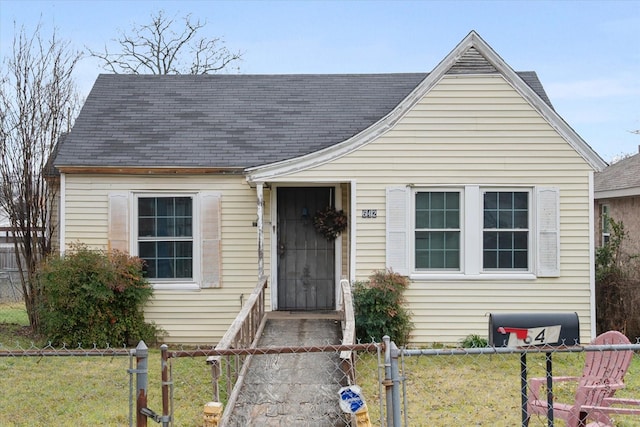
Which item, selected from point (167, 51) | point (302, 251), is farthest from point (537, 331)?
point (167, 51)

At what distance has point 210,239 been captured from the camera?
11.5 metres

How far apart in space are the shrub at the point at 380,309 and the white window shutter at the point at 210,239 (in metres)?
2.62

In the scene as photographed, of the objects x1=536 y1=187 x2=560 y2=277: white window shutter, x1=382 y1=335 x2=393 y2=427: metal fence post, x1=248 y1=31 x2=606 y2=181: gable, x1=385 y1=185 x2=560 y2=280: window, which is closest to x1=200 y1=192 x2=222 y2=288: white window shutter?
x1=248 y1=31 x2=606 y2=181: gable

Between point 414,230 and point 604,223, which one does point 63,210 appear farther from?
point 604,223

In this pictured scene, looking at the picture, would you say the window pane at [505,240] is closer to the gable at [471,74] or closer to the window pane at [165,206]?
the gable at [471,74]

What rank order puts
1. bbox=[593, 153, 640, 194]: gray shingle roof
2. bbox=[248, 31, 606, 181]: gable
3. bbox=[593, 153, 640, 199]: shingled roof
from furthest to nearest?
bbox=[593, 153, 640, 194]: gray shingle roof < bbox=[593, 153, 640, 199]: shingled roof < bbox=[248, 31, 606, 181]: gable

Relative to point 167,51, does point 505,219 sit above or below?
below

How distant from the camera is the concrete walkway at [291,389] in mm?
6629

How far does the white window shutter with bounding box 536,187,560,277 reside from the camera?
35.8ft

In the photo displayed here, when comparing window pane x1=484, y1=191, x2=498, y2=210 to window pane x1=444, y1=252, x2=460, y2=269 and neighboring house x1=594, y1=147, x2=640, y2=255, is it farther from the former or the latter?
neighboring house x1=594, y1=147, x2=640, y2=255

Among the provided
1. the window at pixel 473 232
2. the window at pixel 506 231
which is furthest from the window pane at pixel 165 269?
the window at pixel 506 231

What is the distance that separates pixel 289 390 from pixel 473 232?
4.87 metres

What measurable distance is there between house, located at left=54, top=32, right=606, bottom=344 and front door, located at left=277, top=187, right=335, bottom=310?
0.09 feet

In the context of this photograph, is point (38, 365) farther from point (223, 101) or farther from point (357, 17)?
point (357, 17)
